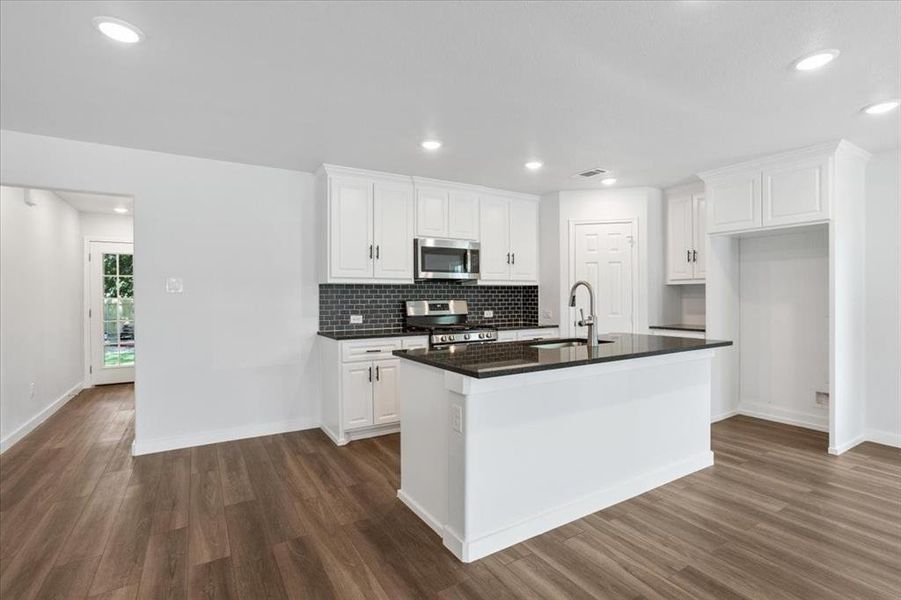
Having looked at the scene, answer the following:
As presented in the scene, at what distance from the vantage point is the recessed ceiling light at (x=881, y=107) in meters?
2.80

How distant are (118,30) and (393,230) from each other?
2667mm

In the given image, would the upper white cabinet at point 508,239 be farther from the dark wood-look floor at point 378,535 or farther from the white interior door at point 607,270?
the dark wood-look floor at point 378,535

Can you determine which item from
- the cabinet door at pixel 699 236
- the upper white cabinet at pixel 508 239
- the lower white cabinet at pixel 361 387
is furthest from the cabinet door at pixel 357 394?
the cabinet door at pixel 699 236

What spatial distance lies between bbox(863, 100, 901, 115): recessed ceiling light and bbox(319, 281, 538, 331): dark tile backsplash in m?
3.35

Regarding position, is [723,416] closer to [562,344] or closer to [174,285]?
[562,344]

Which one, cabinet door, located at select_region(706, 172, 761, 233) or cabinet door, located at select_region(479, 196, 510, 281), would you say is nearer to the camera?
cabinet door, located at select_region(706, 172, 761, 233)

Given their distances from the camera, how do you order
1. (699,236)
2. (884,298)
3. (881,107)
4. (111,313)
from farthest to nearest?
1. (111,313)
2. (699,236)
3. (884,298)
4. (881,107)

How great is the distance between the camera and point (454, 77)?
2469 mm

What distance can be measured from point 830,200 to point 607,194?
6.46ft

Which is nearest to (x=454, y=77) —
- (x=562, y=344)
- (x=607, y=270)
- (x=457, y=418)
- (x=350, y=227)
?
(x=457, y=418)

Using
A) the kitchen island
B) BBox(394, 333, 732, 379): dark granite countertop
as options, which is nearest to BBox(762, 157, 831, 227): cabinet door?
BBox(394, 333, 732, 379): dark granite countertop

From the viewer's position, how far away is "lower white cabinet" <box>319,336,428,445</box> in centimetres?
394

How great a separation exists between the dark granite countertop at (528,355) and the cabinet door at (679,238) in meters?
1.88

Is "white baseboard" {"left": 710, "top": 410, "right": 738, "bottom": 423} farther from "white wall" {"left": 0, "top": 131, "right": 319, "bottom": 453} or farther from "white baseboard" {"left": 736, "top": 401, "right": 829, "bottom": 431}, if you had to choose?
"white wall" {"left": 0, "top": 131, "right": 319, "bottom": 453}
